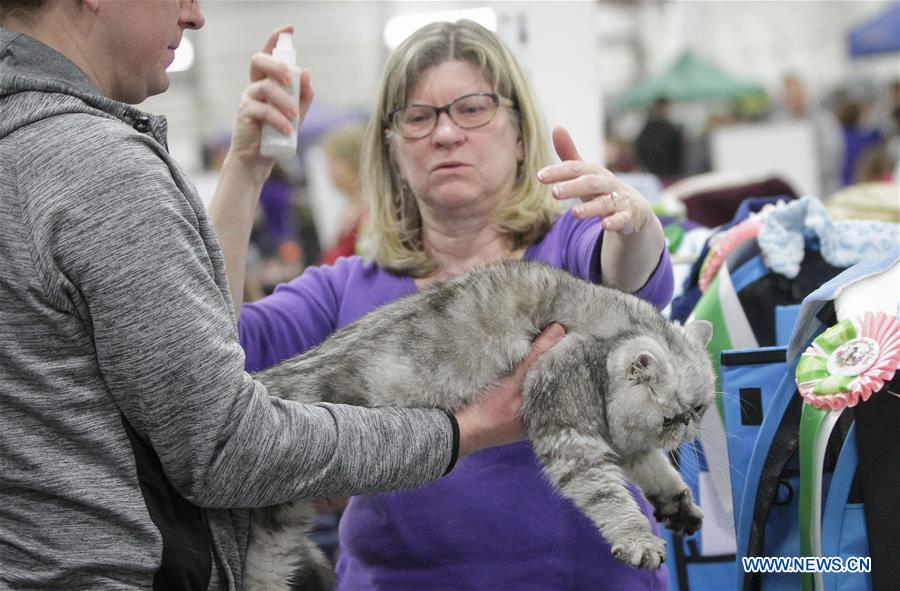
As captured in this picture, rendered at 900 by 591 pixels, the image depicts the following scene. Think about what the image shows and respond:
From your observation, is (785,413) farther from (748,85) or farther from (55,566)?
(748,85)

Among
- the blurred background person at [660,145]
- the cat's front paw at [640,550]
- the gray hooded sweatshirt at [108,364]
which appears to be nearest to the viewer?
the gray hooded sweatshirt at [108,364]

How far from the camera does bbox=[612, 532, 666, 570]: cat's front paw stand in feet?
4.68

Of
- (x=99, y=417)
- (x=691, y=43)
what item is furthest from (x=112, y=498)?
(x=691, y=43)

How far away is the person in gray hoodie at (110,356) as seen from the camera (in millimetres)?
1136

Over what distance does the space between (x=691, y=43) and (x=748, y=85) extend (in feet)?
16.1

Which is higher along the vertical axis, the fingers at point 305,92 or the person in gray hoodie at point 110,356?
the fingers at point 305,92

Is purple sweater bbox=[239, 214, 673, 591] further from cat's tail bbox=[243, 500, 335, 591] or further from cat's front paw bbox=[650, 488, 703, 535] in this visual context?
cat's tail bbox=[243, 500, 335, 591]

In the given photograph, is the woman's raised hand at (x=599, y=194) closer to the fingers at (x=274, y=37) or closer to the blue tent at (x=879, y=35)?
the fingers at (x=274, y=37)

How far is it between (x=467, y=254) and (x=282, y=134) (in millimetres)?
451

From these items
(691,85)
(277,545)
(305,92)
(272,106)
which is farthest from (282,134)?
(691,85)

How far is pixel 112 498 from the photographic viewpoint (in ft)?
3.88

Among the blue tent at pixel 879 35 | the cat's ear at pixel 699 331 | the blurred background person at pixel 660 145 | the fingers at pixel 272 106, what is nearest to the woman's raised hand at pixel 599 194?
the cat's ear at pixel 699 331

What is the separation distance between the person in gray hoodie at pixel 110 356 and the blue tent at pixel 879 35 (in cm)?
1264

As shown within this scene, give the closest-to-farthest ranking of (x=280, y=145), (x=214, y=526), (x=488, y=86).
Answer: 1. (x=214, y=526)
2. (x=280, y=145)
3. (x=488, y=86)
